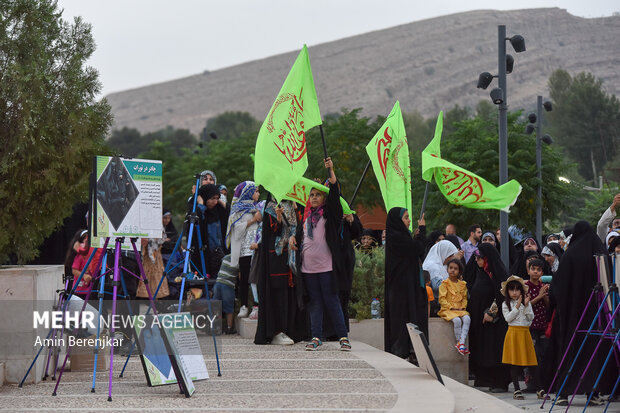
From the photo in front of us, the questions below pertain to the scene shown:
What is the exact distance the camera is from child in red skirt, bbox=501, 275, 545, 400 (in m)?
13.1

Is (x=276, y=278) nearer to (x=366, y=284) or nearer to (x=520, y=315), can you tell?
(x=366, y=284)

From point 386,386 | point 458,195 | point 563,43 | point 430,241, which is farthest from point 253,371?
point 563,43

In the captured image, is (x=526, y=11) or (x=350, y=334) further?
(x=526, y=11)

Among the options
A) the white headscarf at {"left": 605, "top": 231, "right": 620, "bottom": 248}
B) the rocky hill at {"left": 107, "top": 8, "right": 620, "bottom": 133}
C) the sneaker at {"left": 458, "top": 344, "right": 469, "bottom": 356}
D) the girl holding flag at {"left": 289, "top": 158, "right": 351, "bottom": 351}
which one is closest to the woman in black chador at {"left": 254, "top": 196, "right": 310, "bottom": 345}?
the girl holding flag at {"left": 289, "top": 158, "right": 351, "bottom": 351}

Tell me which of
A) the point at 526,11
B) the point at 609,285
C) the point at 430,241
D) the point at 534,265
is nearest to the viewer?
the point at 609,285

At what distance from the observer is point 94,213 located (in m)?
9.34

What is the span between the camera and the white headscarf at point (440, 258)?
15266 millimetres

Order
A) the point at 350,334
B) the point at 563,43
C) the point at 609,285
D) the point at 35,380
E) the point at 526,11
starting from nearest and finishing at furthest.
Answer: the point at 35,380
the point at 609,285
the point at 350,334
the point at 563,43
the point at 526,11

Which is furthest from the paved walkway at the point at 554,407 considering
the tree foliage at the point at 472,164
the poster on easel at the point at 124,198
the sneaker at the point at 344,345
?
the tree foliage at the point at 472,164

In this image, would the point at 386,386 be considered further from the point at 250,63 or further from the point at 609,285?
the point at 250,63

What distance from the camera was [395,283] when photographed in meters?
13.1

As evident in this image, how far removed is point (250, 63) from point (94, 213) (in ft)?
612

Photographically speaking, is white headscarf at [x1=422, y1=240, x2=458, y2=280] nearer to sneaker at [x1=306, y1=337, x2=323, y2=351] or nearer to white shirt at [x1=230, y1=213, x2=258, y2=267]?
white shirt at [x1=230, y1=213, x2=258, y2=267]

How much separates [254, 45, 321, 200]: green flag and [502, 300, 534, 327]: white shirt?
3.33 m
